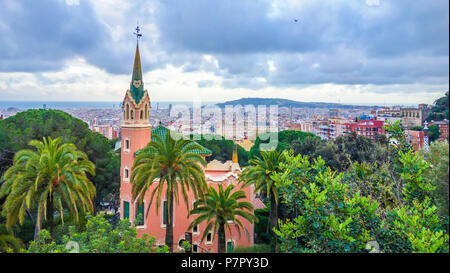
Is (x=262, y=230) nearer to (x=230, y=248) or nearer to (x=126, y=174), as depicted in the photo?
(x=230, y=248)

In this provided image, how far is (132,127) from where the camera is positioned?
51.8 feet

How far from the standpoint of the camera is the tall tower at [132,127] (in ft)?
51.7

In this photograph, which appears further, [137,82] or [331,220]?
[137,82]

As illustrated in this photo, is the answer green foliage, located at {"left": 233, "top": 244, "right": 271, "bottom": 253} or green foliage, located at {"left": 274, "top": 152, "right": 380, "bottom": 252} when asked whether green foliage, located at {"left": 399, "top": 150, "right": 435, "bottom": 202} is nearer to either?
green foliage, located at {"left": 274, "top": 152, "right": 380, "bottom": 252}

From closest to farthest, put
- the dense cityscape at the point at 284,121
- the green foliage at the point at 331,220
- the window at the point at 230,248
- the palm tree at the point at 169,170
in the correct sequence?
the green foliage at the point at 331,220, the palm tree at the point at 169,170, the window at the point at 230,248, the dense cityscape at the point at 284,121

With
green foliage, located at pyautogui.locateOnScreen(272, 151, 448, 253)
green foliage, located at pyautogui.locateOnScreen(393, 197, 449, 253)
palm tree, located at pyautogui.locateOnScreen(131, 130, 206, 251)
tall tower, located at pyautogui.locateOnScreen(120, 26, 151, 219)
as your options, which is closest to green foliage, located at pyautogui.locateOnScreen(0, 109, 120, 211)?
tall tower, located at pyautogui.locateOnScreen(120, 26, 151, 219)

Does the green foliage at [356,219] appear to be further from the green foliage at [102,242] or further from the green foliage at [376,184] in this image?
the green foliage at [102,242]

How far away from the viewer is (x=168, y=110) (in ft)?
88.9

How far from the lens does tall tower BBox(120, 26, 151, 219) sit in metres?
15.8

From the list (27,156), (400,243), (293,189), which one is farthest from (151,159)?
(400,243)

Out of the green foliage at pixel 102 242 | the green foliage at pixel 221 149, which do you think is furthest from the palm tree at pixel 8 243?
the green foliage at pixel 221 149

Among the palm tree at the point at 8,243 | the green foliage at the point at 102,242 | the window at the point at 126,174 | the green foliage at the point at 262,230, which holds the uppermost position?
the window at the point at 126,174

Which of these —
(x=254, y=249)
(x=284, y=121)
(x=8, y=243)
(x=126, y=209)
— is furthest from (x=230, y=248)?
(x=284, y=121)
